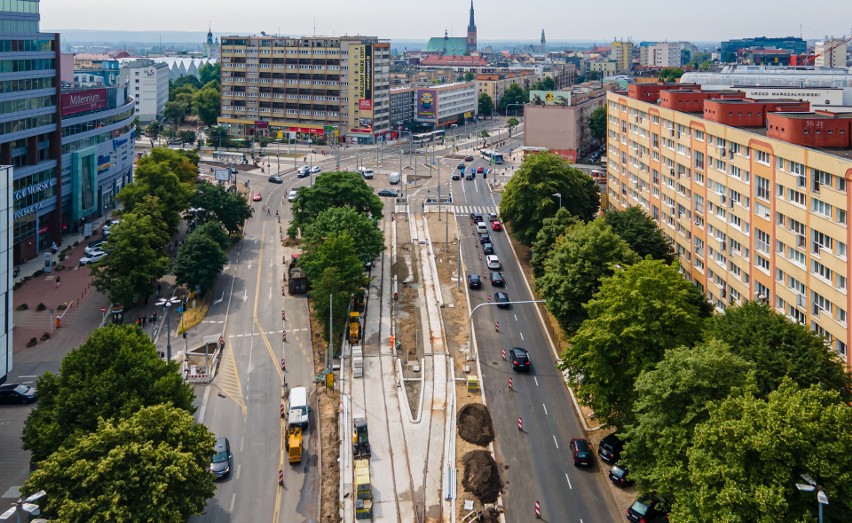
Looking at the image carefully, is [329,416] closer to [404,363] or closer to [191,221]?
[404,363]

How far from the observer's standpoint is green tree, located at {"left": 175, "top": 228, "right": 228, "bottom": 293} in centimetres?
7225

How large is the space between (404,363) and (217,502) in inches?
827

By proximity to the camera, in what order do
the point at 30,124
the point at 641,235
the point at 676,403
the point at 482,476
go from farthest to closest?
the point at 30,124
the point at 641,235
the point at 482,476
the point at 676,403

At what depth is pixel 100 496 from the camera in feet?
107

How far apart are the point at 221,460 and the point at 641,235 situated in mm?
40928

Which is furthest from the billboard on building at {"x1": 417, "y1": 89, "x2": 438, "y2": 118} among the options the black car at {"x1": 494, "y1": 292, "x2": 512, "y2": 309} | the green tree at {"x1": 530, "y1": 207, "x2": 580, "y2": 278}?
the black car at {"x1": 494, "y1": 292, "x2": 512, "y2": 309}

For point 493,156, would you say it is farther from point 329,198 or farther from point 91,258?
point 91,258

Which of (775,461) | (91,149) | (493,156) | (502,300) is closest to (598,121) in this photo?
(493,156)

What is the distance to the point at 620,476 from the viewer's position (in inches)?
1684

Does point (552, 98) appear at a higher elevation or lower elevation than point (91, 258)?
higher

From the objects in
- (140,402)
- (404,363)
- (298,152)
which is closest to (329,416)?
(404,363)

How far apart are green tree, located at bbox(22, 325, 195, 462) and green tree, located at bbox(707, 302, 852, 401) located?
29707 mm

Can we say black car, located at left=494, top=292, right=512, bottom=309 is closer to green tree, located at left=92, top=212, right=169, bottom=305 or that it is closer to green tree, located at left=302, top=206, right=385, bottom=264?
green tree, located at left=302, top=206, right=385, bottom=264

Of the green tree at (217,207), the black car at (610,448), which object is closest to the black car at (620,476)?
the black car at (610,448)
